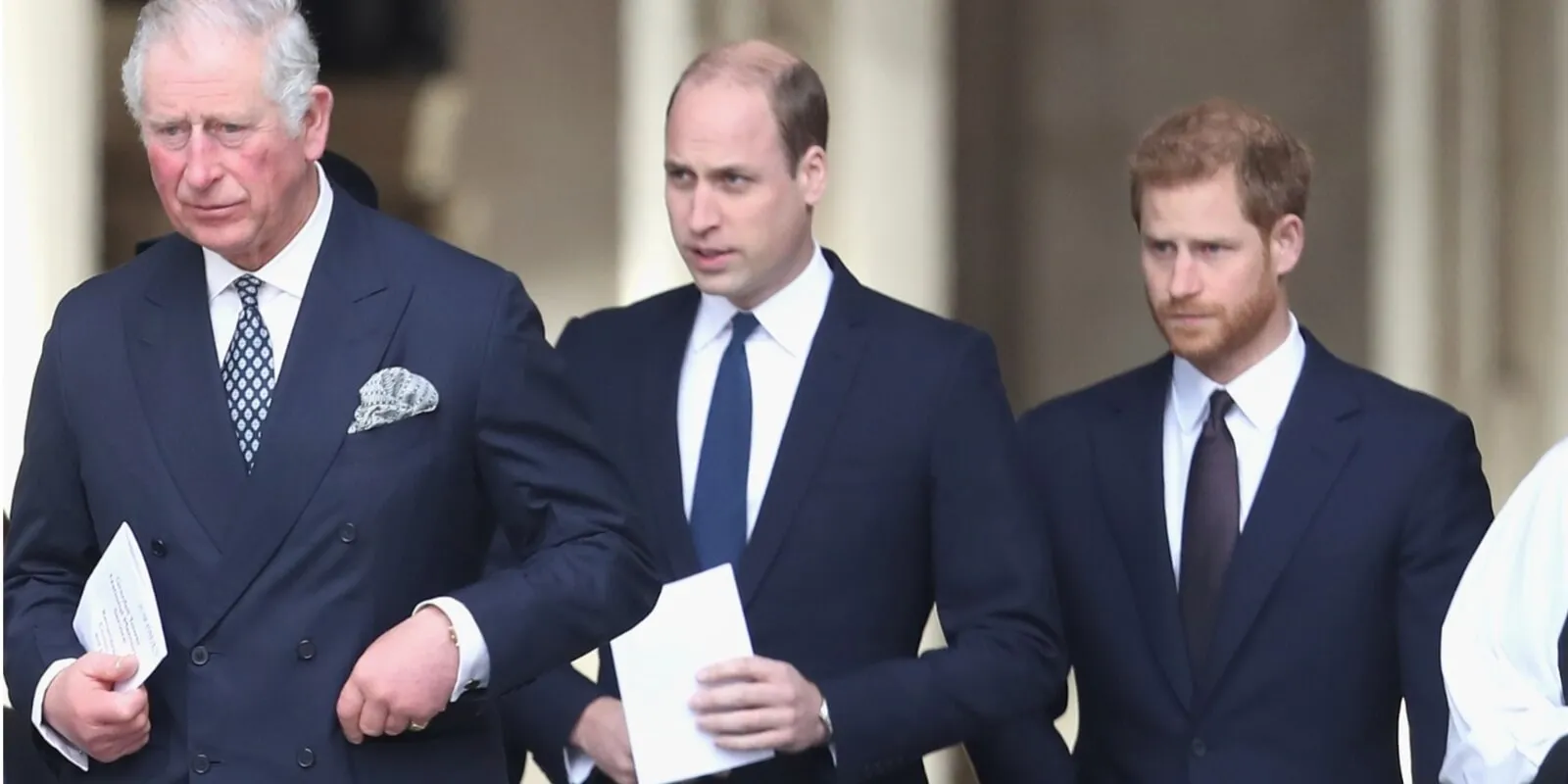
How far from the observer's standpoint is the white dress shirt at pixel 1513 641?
3.25 m

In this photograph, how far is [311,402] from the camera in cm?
321

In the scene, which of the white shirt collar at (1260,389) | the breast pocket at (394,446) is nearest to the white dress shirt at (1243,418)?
the white shirt collar at (1260,389)

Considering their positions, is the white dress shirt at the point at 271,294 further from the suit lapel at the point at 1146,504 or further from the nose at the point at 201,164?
the suit lapel at the point at 1146,504

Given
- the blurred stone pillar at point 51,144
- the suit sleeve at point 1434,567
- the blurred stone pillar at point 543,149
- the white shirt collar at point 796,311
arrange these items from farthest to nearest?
the blurred stone pillar at point 543,149 < the blurred stone pillar at point 51,144 < the white shirt collar at point 796,311 < the suit sleeve at point 1434,567

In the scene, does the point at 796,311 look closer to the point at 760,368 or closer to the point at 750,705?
the point at 760,368

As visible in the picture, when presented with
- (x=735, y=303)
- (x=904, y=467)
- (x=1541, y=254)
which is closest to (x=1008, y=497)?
(x=904, y=467)

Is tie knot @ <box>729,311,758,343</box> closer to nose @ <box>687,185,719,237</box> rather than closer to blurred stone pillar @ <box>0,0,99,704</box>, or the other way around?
nose @ <box>687,185,719,237</box>

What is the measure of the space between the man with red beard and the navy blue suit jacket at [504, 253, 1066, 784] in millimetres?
→ 166

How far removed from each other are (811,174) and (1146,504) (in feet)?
2.16

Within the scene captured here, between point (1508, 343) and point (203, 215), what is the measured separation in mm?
3670

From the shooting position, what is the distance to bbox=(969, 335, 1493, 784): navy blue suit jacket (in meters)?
3.98

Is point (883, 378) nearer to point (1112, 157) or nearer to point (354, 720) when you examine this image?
point (354, 720)

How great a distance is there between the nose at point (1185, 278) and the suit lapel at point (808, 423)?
0.43m

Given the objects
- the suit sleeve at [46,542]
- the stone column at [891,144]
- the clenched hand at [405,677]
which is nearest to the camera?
the clenched hand at [405,677]
